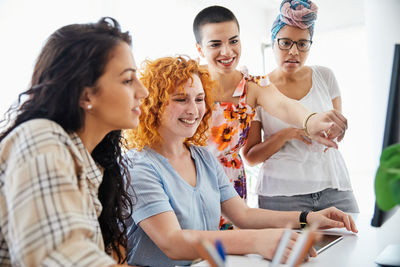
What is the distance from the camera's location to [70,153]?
0.85m

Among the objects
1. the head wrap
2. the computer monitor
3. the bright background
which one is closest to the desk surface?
the computer monitor

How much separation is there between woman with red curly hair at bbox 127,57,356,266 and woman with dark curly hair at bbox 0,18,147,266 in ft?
0.26

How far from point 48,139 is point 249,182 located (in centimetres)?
415

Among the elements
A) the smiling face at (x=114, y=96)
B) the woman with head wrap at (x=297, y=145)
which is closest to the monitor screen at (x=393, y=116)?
the smiling face at (x=114, y=96)

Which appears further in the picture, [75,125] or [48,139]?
[75,125]

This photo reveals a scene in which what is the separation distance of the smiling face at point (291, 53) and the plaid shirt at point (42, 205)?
1.33 m

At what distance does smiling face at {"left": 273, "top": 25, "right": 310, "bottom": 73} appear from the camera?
1.89m

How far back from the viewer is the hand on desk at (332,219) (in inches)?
49.2

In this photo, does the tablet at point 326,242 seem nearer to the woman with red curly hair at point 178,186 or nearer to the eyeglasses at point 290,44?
the woman with red curly hair at point 178,186

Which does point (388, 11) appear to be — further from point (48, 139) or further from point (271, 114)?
point (48, 139)

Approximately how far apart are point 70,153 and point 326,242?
0.73 metres

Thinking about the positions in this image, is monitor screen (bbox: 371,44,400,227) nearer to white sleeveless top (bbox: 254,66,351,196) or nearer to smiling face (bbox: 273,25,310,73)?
white sleeveless top (bbox: 254,66,351,196)

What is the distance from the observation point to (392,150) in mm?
659

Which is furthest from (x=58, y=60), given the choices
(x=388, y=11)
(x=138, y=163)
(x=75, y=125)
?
(x=388, y=11)
